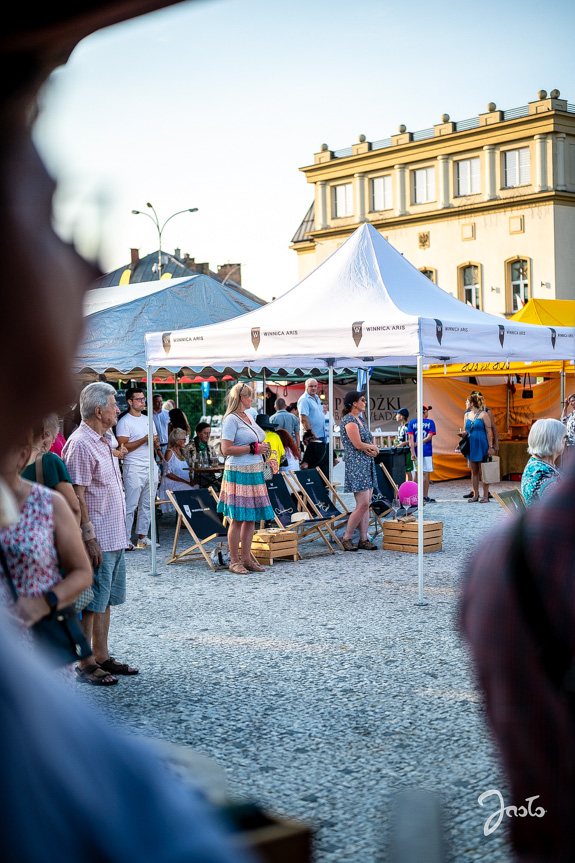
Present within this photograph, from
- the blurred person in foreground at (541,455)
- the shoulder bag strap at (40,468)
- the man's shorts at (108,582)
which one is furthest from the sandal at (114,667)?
the blurred person in foreground at (541,455)

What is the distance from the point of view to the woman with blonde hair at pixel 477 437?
15.3m

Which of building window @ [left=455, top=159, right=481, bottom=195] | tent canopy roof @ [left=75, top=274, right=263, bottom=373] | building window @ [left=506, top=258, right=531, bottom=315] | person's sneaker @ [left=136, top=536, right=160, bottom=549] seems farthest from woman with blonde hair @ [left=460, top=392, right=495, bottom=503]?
building window @ [left=455, top=159, right=481, bottom=195]

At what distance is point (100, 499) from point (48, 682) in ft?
17.2

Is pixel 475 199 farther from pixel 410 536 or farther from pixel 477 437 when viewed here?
pixel 410 536

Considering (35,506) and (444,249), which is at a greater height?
(444,249)

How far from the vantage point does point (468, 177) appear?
1666 inches

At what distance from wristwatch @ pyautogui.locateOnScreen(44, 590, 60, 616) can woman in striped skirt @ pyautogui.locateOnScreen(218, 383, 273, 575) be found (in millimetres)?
6203

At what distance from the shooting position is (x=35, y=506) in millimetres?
3062

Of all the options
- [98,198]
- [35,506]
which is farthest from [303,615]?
[98,198]

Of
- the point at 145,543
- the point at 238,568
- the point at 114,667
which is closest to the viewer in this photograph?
the point at 114,667

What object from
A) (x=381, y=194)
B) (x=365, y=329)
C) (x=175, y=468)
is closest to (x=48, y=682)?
(x=365, y=329)

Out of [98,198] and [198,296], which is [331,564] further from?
[98,198]

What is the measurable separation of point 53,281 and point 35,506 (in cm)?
274

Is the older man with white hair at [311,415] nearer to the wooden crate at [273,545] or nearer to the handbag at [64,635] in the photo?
the wooden crate at [273,545]
